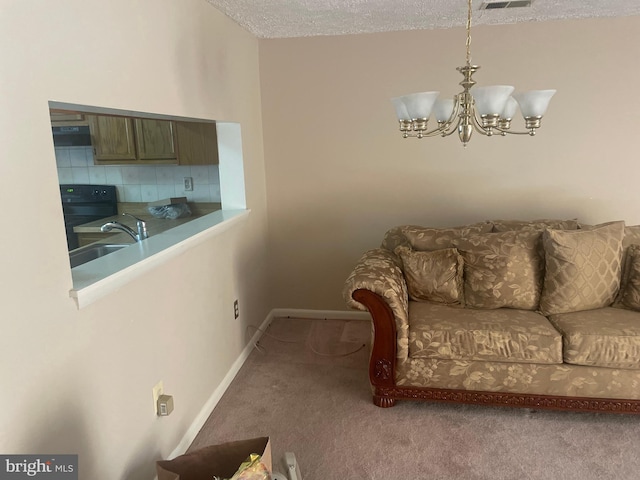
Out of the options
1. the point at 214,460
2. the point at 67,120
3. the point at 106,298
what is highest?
the point at 67,120

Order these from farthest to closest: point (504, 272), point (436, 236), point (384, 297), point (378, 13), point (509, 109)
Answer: point (436, 236)
point (378, 13)
point (504, 272)
point (384, 297)
point (509, 109)

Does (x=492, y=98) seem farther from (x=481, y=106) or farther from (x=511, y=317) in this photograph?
(x=511, y=317)

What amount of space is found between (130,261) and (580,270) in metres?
2.36

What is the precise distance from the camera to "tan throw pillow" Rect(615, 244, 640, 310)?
2.73 metres

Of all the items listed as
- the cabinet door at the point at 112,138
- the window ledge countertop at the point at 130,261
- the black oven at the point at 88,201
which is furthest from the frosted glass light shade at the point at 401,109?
the black oven at the point at 88,201

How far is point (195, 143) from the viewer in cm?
358

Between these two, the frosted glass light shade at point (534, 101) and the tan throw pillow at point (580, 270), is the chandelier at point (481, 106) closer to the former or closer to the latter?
the frosted glass light shade at point (534, 101)

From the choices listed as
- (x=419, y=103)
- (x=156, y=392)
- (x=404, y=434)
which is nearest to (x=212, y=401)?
(x=156, y=392)

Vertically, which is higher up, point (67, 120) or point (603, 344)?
point (67, 120)

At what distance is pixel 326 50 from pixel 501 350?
239 cm

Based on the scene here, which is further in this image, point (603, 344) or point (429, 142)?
point (429, 142)

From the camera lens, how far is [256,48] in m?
3.57

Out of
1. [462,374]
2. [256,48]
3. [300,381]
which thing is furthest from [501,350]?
[256,48]

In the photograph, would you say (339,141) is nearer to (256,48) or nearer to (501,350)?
(256,48)
